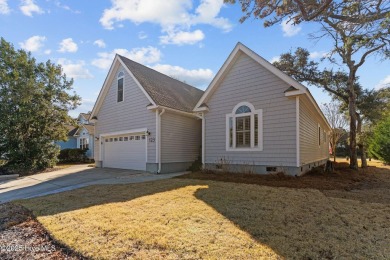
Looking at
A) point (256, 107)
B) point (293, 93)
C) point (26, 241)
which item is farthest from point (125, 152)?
point (26, 241)

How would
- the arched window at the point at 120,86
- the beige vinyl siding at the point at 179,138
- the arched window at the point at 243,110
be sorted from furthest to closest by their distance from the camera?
the arched window at the point at 120,86
the beige vinyl siding at the point at 179,138
the arched window at the point at 243,110

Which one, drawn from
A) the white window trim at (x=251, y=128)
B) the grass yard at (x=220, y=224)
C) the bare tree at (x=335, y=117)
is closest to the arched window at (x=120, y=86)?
the white window trim at (x=251, y=128)

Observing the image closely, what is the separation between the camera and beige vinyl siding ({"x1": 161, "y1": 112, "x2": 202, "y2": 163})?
13250 millimetres

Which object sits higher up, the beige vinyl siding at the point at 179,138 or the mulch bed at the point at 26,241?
the beige vinyl siding at the point at 179,138

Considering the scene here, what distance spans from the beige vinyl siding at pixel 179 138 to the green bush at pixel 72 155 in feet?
49.5

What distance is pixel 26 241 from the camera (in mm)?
4160

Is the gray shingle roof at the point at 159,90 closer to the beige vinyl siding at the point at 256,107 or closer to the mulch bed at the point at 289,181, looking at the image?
the beige vinyl siding at the point at 256,107

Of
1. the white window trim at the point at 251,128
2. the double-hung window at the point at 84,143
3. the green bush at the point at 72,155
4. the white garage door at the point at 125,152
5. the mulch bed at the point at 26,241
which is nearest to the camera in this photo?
the mulch bed at the point at 26,241

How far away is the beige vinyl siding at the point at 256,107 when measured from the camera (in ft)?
32.3

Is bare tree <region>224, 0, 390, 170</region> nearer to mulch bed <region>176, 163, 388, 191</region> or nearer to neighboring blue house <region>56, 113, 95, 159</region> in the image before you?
mulch bed <region>176, 163, 388, 191</region>

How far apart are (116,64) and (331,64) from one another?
48.0ft

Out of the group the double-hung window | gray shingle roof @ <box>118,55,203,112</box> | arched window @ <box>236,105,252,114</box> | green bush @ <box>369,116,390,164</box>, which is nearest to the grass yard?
arched window @ <box>236,105,252,114</box>

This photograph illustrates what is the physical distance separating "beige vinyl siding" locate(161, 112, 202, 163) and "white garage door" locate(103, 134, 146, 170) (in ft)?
4.76

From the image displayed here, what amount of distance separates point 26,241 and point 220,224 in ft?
11.5
